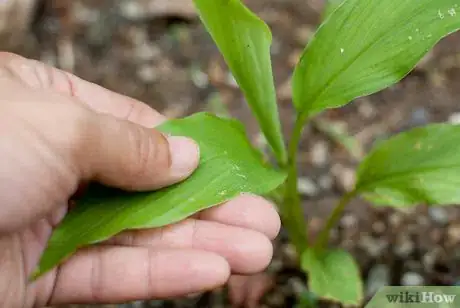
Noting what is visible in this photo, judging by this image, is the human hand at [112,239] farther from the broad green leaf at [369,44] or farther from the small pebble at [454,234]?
the small pebble at [454,234]

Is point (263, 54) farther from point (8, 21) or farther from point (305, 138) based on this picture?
point (8, 21)

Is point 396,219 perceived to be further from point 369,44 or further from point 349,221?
point 369,44

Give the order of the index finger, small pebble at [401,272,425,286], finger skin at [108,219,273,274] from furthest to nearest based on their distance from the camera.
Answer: small pebble at [401,272,425,286]
the index finger
finger skin at [108,219,273,274]

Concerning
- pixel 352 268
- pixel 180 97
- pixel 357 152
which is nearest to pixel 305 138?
pixel 357 152

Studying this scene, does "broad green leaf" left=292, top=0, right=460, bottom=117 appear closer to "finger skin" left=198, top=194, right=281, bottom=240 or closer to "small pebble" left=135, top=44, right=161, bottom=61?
"finger skin" left=198, top=194, right=281, bottom=240

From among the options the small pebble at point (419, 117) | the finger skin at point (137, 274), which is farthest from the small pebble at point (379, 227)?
the finger skin at point (137, 274)

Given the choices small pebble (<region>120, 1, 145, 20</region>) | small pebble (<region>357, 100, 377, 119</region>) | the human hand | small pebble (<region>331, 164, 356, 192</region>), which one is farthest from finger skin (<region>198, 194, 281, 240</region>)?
small pebble (<region>120, 1, 145, 20</region>)

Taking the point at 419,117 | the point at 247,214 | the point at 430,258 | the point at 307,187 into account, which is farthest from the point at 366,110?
the point at 247,214
